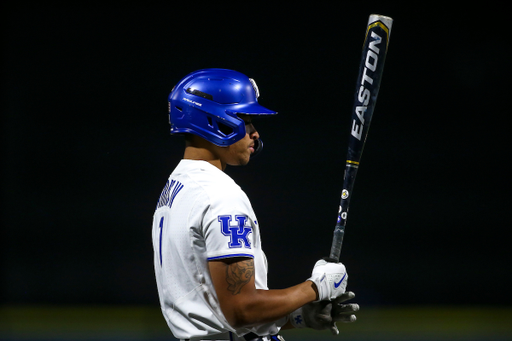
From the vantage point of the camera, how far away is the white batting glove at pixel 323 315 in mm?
2016

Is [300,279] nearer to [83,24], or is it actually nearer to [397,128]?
[397,128]

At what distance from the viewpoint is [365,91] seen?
236cm

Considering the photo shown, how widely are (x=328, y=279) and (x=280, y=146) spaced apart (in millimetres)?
4435

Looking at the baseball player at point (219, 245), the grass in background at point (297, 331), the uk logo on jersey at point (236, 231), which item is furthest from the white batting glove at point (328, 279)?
the grass in background at point (297, 331)

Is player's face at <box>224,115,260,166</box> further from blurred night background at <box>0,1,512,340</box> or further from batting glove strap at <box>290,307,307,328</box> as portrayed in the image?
blurred night background at <box>0,1,512,340</box>

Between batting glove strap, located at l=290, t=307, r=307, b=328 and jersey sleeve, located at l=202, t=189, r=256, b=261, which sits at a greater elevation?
jersey sleeve, located at l=202, t=189, r=256, b=261

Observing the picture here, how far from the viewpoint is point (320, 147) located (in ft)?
20.6

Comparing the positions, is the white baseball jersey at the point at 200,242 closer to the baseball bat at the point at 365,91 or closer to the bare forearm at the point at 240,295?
the bare forearm at the point at 240,295

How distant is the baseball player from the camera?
5.32 feet

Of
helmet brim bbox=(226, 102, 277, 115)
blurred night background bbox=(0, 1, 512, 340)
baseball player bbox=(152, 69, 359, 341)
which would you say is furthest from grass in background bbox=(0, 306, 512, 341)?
helmet brim bbox=(226, 102, 277, 115)

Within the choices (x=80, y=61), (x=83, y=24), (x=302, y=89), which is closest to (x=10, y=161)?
(x=80, y=61)

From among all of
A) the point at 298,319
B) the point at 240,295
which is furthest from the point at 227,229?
the point at 298,319

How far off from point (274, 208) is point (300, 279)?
0.86m

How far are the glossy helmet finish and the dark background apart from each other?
413cm
